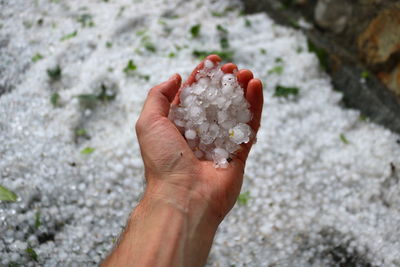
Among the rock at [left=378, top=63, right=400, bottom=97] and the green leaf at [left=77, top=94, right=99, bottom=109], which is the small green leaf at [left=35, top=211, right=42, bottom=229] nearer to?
the green leaf at [left=77, top=94, right=99, bottom=109]

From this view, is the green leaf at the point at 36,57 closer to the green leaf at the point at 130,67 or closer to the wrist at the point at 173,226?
the green leaf at the point at 130,67

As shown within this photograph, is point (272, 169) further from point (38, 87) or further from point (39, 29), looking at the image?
point (39, 29)

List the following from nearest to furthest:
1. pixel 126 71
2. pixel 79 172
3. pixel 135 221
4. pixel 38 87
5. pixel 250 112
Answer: pixel 135 221 → pixel 250 112 → pixel 79 172 → pixel 38 87 → pixel 126 71

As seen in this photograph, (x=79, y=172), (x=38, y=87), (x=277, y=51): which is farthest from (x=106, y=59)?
(x=277, y=51)

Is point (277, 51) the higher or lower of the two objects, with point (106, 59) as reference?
lower

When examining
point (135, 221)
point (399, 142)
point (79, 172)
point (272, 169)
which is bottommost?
point (399, 142)

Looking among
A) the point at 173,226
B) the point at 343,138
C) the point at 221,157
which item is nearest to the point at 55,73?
the point at 221,157

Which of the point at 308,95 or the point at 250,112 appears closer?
the point at 250,112
